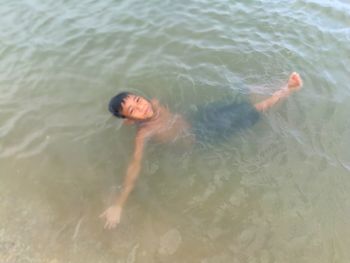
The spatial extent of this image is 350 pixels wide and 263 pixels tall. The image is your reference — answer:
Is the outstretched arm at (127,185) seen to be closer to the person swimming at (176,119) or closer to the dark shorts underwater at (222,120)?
the person swimming at (176,119)

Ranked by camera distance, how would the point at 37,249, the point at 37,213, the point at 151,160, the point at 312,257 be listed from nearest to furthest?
the point at 312,257, the point at 37,249, the point at 37,213, the point at 151,160

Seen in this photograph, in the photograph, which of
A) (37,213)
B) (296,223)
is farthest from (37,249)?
(296,223)

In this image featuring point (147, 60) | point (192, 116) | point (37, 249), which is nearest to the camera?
point (37, 249)

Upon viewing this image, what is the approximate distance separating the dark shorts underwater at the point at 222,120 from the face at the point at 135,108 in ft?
2.82

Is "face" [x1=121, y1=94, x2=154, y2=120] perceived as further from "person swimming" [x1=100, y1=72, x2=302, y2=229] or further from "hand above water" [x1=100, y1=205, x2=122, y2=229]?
"hand above water" [x1=100, y1=205, x2=122, y2=229]

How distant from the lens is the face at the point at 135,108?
5406 millimetres

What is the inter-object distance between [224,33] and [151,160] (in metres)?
3.77

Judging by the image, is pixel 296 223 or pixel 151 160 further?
pixel 151 160

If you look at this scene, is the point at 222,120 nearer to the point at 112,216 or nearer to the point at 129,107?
the point at 129,107

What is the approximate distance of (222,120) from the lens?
19.9 feet

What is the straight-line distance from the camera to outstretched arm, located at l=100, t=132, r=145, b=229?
5012 mm

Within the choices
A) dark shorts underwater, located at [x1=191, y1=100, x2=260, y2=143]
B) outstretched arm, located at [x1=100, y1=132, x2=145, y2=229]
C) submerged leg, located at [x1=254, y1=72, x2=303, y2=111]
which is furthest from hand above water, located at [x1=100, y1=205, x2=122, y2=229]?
submerged leg, located at [x1=254, y1=72, x2=303, y2=111]

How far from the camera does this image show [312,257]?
4.50 m

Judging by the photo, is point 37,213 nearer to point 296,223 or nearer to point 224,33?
point 296,223
